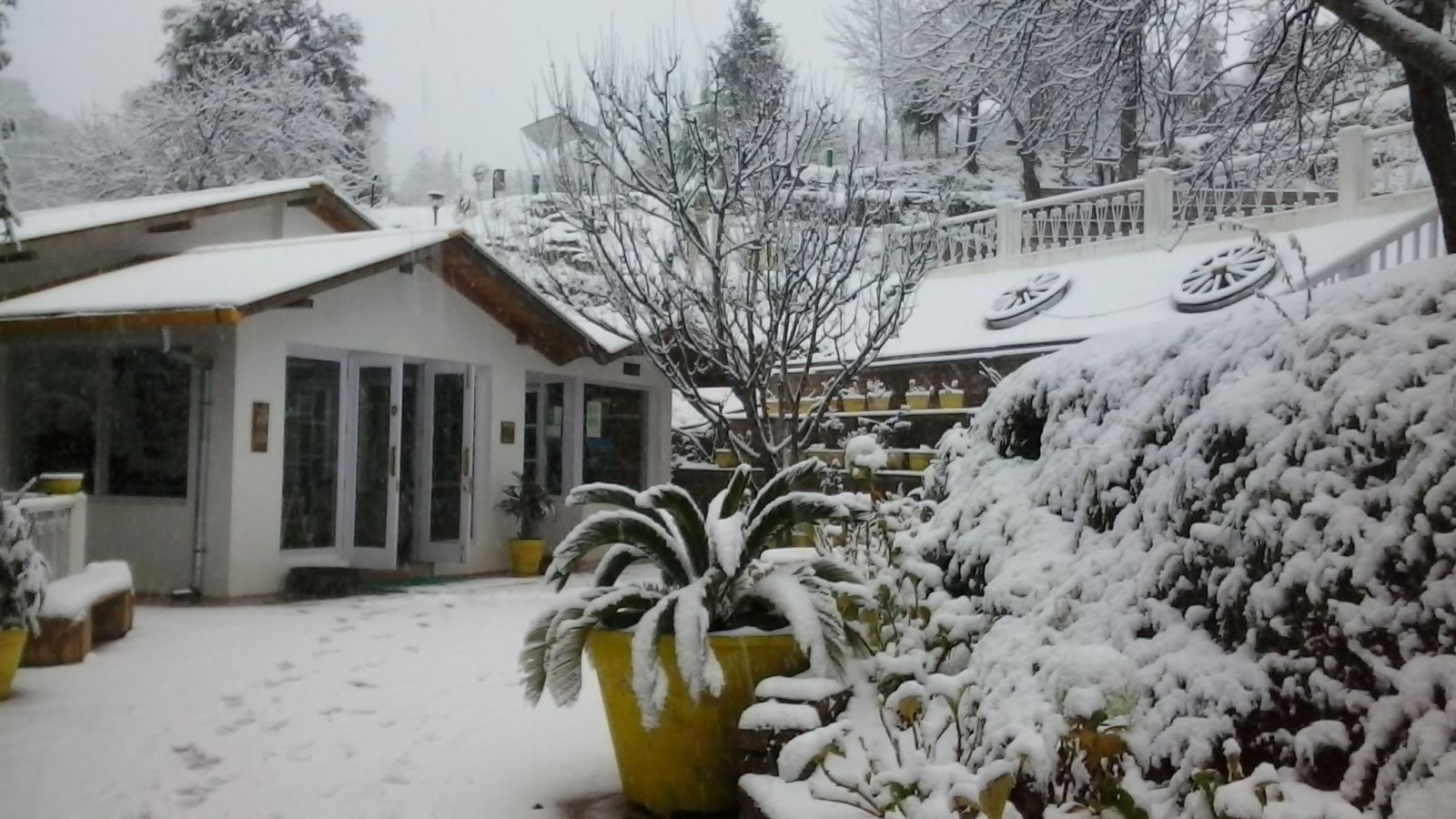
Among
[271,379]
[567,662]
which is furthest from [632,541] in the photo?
[271,379]

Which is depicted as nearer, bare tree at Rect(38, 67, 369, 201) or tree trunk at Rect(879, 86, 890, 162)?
bare tree at Rect(38, 67, 369, 201)

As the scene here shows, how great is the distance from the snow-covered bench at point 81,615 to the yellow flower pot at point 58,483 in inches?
15.8

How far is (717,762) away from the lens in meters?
2.52

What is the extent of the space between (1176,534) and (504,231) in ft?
21.3

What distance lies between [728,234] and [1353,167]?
9.86 feet

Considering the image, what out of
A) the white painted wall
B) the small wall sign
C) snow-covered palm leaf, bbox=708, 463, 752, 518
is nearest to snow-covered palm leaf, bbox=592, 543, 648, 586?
snow-covered palm leaf, bbox=708, 463, 752, 518

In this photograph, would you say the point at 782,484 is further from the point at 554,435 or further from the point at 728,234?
the point at 554,435

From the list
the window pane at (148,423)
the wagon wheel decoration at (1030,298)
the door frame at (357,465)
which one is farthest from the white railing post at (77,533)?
the wagon wheel decoration at (1030,298)

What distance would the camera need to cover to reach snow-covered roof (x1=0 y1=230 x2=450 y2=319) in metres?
5.29

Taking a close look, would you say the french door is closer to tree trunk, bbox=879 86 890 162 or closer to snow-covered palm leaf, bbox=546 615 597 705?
tree trunk, bbox=879 86 890 162

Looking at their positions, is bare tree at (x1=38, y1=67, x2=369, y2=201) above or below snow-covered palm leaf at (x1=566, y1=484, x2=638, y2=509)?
above

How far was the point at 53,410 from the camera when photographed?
209 inches

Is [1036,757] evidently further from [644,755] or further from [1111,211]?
[1111,211]

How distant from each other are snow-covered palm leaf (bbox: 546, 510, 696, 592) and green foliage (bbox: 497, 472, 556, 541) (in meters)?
5.30
